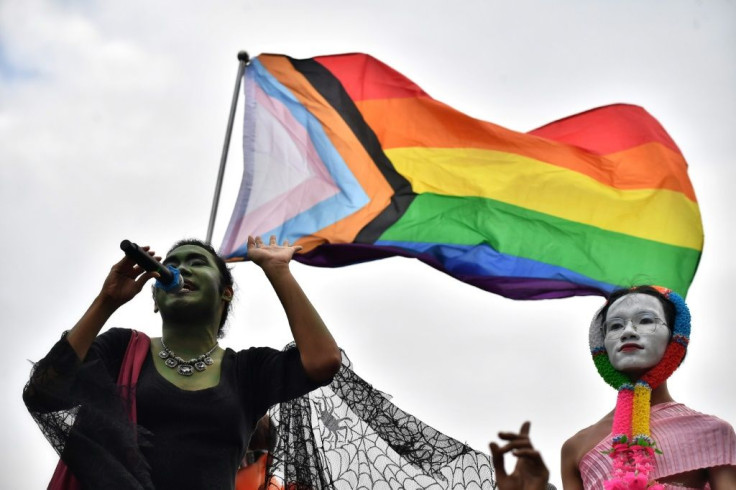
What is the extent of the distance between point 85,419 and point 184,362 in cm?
58

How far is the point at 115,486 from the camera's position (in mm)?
5180

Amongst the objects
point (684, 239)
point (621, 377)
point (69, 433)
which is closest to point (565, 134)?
point (684, 239)

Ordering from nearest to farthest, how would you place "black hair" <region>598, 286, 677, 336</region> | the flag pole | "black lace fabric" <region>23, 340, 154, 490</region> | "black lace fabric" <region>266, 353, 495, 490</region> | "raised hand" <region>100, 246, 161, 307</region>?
"black lace fabric" <region>23, 340, 154, 490</region>, "raised hand" <region>100, 246, 161, 307</region>, "black lace fabric" <region>266, 353, 495, 490</region>, "black hair" <region>598, 286, 677, 336</region>, the flag pole

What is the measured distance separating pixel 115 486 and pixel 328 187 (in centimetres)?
523

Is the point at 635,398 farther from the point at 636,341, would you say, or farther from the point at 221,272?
the point at 221,272

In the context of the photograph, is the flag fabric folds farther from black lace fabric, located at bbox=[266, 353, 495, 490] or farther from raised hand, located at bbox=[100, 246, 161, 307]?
raised hand, located at bbox=[100, 246, 161, 307]

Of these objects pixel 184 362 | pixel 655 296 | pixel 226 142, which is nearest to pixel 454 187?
pixel 226 142

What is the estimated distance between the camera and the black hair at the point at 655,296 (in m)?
6.34

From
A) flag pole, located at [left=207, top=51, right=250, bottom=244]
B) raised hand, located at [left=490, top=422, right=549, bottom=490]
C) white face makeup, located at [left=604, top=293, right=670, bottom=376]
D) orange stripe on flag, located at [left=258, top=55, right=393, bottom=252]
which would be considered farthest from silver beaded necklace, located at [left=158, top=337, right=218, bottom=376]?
orange stripe on flag, located at [left=258, top=55, right=393, bottom=252]

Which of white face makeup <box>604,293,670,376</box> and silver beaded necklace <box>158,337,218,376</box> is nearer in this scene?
silver beaded necklace <box>158,337,218,376</box>

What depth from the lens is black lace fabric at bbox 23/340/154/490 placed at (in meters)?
5.25

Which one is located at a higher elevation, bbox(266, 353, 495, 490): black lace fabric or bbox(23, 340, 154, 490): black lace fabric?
bbox(266, 353, 495, 490): black lace fabric

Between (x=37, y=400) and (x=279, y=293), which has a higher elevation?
(x=279, y=293)

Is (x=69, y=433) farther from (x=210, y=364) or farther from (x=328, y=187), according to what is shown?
(x=328, y=187)
